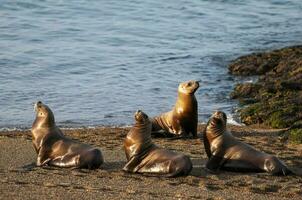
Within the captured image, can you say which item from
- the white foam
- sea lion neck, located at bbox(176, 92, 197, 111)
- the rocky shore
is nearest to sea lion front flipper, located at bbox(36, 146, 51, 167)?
sea lion neck, located at bbox(176, 92, 197, 111)

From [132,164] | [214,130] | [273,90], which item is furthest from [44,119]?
[273,90]

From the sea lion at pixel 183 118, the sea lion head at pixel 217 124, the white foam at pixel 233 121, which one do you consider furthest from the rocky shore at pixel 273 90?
the sea lion head at pixel 217 124

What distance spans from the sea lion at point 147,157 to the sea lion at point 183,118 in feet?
8.79

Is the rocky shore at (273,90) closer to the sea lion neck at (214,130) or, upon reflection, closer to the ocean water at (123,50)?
the ocean water at (123,50)

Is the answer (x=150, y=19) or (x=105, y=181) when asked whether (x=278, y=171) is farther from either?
Result: (x=150, y=19)

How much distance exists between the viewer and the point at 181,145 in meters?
12.8

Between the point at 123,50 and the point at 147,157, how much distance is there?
47.6ft

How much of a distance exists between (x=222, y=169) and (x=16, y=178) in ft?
8.59

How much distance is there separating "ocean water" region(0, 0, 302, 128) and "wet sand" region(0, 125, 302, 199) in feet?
14.4

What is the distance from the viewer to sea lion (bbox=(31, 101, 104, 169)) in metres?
10.8

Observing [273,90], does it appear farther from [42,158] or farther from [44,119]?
[42,158]

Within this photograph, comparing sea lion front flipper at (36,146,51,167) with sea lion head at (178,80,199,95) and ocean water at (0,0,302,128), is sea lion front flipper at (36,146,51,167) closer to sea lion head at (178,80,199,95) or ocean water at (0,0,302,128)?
sea lion head at (178,80,199,95)

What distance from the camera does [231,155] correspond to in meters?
11.0

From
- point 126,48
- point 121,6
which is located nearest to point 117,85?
point 126,48
